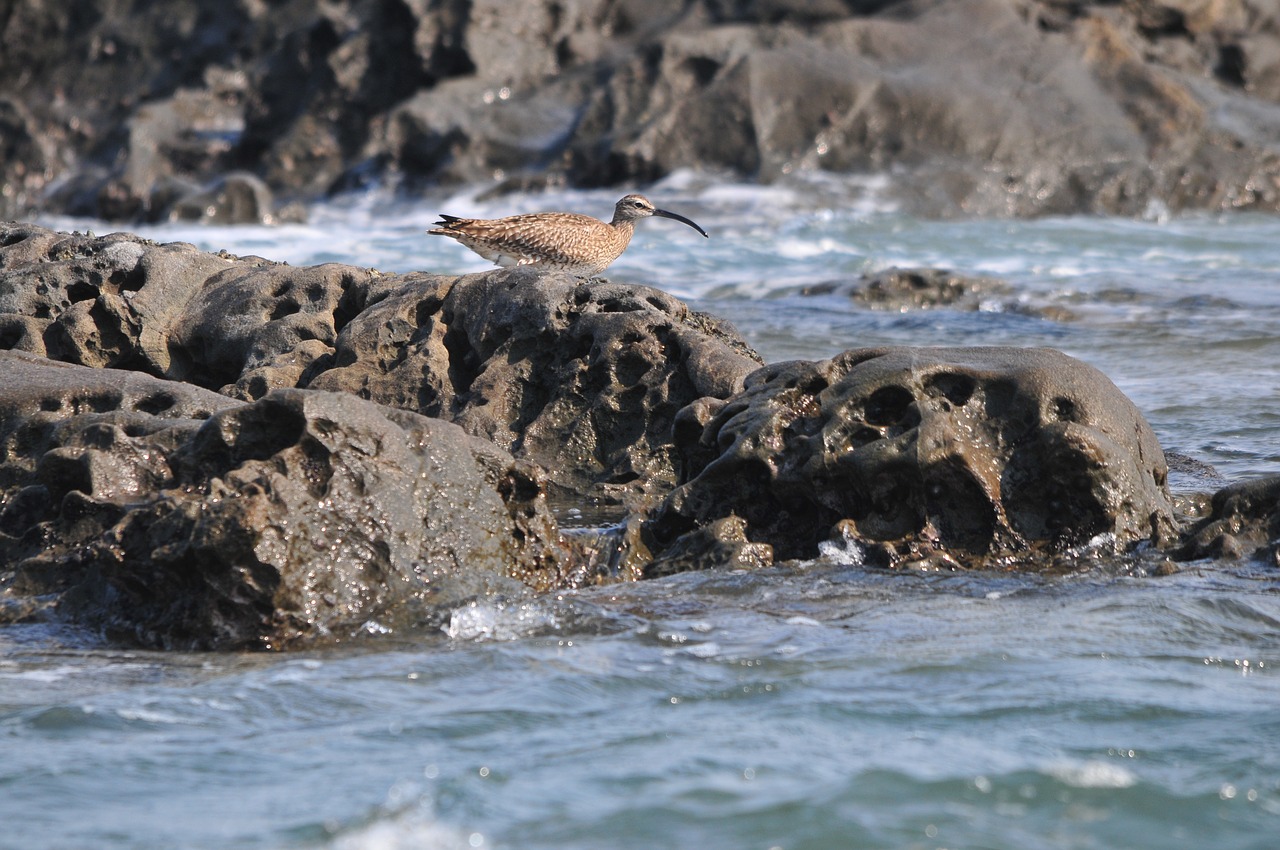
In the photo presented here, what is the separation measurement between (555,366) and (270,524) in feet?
7.77

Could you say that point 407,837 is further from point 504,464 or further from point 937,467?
point 937,467

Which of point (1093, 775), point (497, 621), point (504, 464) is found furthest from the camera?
point (504, 464)

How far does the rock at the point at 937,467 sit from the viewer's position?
5070 mm

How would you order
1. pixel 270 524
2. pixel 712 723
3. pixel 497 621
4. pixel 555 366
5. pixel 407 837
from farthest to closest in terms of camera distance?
1. pixel 555 366
2. pixel 497 621
3. pixel 270 524
4. pixel 712 723
5. pixel 407 837

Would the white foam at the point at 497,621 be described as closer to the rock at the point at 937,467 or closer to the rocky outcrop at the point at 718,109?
the rock at the point at 937,467

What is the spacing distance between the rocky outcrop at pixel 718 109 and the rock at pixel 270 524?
545 inches

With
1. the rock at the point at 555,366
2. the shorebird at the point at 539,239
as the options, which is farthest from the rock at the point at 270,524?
the shorebird at the point at 539,239

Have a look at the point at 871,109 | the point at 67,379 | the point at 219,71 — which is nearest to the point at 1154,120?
the point at 871,109

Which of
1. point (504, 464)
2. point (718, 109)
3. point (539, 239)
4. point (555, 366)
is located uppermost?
point (718, 109)

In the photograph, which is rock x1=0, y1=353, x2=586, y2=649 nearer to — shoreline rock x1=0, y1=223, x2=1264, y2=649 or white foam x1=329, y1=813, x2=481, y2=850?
shoreline rock x1=0, y1=223, x2=1264, y2=649

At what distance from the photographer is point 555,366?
650 centimetres

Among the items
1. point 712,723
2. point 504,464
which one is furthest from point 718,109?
point 712,723

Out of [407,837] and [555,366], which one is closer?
[407,837]

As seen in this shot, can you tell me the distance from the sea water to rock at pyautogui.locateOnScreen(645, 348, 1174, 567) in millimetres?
184
